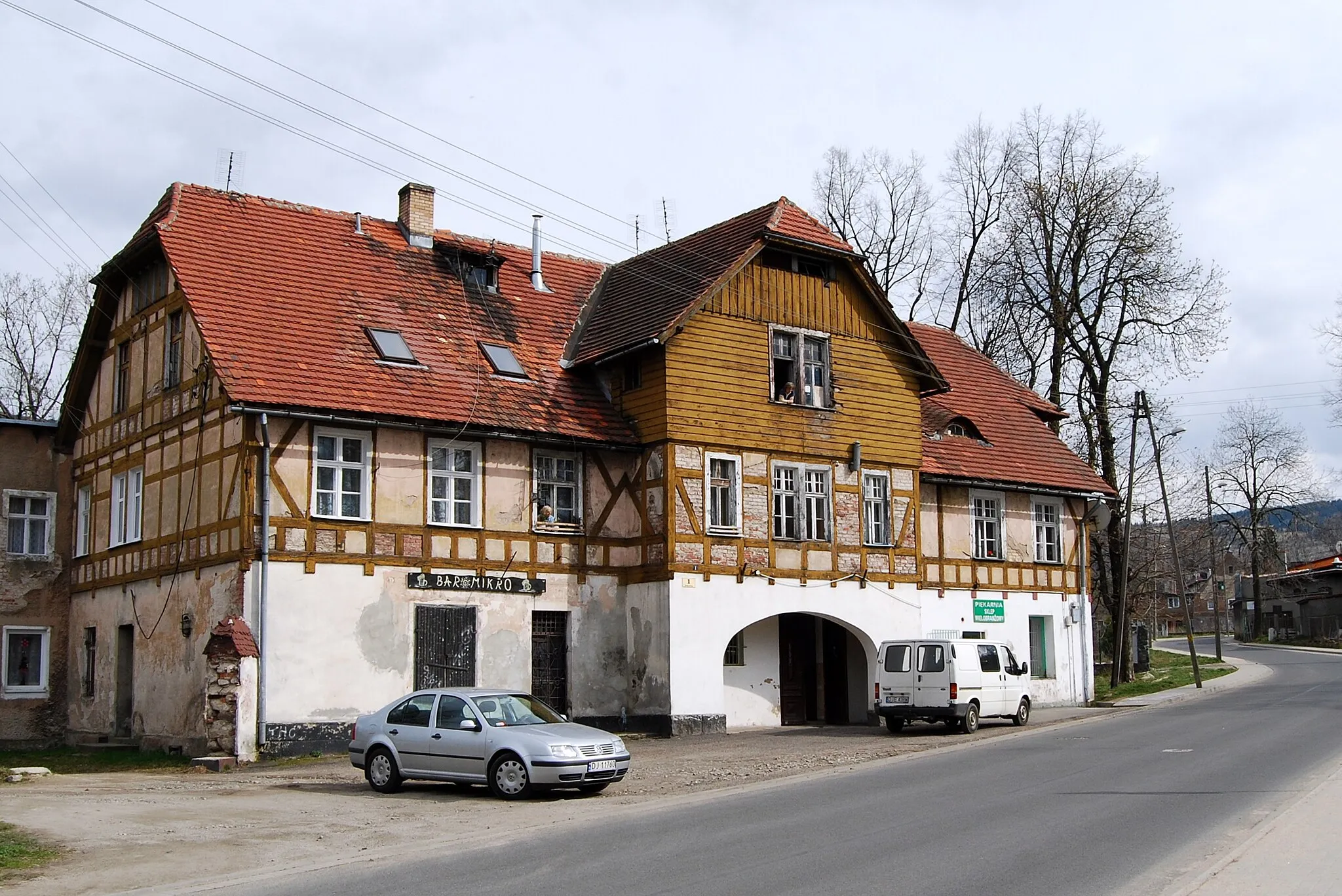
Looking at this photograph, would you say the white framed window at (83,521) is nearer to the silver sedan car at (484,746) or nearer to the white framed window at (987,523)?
the silver sedan car at (484,746)

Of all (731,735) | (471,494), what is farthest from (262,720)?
(731,735)

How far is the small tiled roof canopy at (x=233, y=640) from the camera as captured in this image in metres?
22.5

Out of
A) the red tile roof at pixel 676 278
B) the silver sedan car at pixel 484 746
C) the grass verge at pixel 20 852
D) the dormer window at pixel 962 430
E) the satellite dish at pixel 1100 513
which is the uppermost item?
the red tile roof at pixel 676 278

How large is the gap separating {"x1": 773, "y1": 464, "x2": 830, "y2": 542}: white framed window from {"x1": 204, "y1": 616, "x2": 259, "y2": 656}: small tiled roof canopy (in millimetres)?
11403

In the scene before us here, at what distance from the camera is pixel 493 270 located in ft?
101

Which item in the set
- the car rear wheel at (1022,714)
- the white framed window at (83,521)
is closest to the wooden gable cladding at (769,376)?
the car rear wheel at (1022,714)

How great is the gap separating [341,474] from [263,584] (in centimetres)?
257

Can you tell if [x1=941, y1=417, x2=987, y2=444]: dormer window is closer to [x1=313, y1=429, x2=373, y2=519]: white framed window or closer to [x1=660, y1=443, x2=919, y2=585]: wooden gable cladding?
[x1=660, y1=443, x2=919, y2=585]: wooden gable cladding

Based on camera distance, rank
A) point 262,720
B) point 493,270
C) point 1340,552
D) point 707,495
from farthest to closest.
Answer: point 1340,552
point 493,270
point 707,495
point 262,720

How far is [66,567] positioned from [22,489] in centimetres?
213

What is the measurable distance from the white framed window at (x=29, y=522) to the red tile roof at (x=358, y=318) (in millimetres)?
8065

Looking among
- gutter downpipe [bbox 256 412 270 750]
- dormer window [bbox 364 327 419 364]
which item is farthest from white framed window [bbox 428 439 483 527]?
gutter downpipe [bbox 256 412 270 750]

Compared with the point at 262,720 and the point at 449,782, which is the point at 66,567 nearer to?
the point at 262,720

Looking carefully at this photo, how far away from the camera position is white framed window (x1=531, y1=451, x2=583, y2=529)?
89.9 ft
